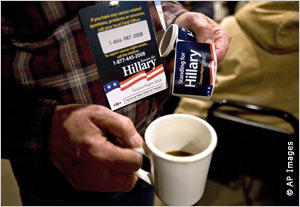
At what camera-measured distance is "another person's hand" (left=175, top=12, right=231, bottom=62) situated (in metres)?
0.43

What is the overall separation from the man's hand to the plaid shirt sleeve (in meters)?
0.02

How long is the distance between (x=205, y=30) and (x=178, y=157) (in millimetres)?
223

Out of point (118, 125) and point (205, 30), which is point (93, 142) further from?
point (205, 30)

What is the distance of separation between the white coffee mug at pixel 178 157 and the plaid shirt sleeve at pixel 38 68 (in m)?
0.12

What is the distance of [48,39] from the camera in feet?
1.23

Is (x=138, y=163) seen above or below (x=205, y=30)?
below

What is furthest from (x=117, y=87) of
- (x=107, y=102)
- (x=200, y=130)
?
(x=200, y=130)

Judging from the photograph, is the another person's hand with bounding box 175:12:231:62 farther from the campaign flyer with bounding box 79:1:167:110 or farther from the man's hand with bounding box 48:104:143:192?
the man's hand with bounding box 48:104:143:192

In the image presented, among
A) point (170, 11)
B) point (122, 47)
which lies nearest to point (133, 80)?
point (122, 47)

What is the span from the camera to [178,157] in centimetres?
33

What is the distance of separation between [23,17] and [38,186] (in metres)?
0.34

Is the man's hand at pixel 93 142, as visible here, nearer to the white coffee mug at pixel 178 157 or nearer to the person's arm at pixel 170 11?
the white coffee mug at pixel 178 157

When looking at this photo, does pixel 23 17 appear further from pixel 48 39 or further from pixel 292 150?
pixel 292 150

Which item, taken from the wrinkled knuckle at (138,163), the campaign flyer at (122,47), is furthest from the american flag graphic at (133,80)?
the wrinkled knuckle at (138,163)
